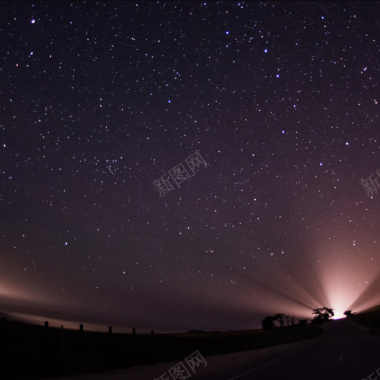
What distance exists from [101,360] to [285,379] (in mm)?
7845

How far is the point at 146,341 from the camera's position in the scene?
24469 millimetres

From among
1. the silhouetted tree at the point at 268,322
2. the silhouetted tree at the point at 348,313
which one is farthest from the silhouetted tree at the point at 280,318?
the silhouetted tree at the point at 348,313

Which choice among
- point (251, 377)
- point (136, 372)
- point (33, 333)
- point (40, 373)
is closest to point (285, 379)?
point (251, 377)

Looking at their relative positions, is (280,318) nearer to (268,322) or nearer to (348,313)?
(268,322)

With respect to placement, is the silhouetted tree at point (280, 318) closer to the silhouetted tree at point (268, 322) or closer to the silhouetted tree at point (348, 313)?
the silhouetted tree at point (268, 322)

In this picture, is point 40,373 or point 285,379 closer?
point 285,379

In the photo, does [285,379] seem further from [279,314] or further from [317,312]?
[317,312]

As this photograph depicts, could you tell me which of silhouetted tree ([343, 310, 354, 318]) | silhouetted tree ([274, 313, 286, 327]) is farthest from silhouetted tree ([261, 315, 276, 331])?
silhouetted tree ([343, 310, 354, 318])

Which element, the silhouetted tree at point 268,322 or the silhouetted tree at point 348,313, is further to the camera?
the silhouetted tree at point 348,313

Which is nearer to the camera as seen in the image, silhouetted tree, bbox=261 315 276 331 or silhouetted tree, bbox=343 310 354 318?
silhouetted tree, bbox=261 315 276 331

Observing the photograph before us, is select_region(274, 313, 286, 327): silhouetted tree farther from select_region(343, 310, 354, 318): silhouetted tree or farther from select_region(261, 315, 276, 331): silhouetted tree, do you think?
select_region(343, 310, 354, 318): silhouetted tree

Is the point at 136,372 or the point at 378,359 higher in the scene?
the point at 136,372

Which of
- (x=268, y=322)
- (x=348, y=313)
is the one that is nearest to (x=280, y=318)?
(x=268, y=322)

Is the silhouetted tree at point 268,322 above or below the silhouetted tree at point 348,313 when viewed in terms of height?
above
